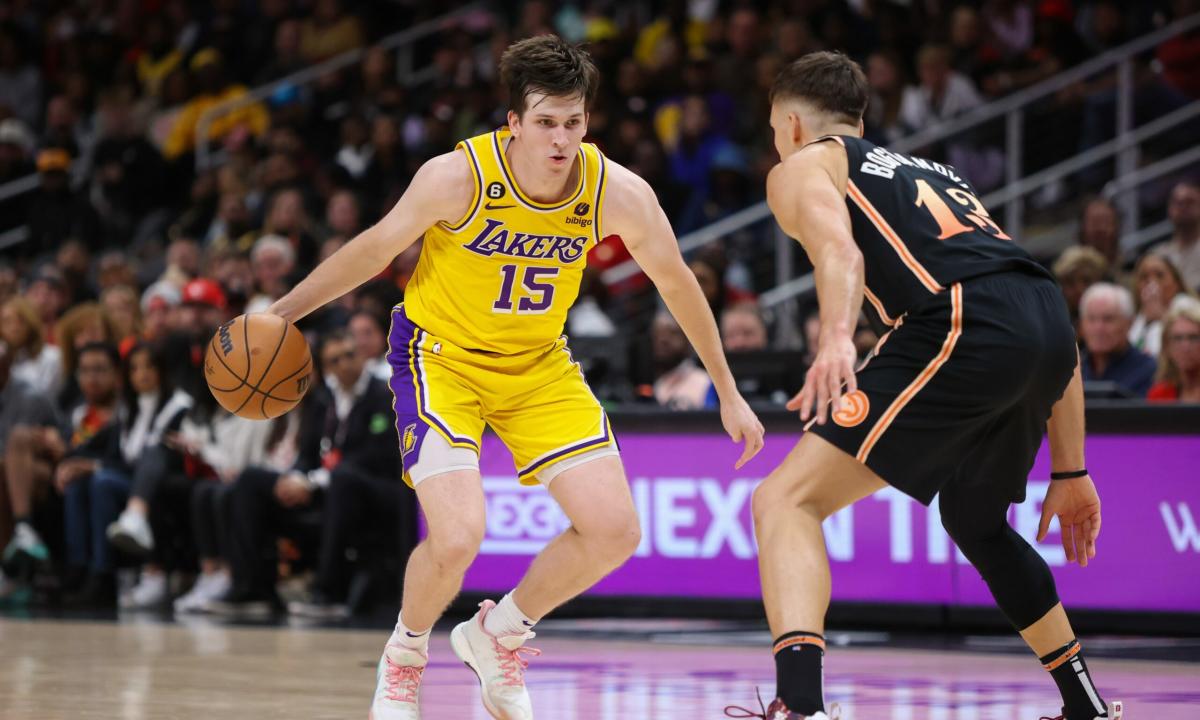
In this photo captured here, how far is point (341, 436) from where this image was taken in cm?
1067

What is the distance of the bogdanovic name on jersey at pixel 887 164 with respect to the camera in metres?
5.16

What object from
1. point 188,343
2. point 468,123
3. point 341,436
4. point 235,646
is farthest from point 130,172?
point 235,646

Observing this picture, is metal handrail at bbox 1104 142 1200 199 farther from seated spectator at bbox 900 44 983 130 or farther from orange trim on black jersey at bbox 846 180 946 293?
orange trim on black jersey at bbox 846 180 946 293

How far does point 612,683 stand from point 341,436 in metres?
3.97

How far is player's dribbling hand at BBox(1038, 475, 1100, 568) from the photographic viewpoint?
5434mm

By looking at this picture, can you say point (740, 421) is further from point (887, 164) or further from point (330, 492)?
point (330, 492)

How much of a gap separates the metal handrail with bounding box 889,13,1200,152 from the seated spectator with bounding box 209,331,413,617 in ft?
13.4

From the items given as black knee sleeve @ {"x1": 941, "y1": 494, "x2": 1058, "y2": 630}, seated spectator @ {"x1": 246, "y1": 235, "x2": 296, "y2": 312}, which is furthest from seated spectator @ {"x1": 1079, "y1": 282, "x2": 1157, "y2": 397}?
seated spectator @ {"x1": 246, "y1": 235, "x2": 296, "y2": 312}

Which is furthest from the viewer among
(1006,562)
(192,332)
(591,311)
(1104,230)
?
(591,311)

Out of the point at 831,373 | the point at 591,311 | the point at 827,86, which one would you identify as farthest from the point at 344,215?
the point at 831,373

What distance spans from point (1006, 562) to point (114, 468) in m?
7.61

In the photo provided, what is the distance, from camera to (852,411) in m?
4.92

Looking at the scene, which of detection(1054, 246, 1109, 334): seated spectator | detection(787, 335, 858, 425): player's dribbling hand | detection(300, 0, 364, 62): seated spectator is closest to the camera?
detection(787, 335, 858, 425): player's dribbling hand

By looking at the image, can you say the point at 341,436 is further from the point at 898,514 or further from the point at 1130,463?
the point at 1130,463
